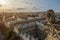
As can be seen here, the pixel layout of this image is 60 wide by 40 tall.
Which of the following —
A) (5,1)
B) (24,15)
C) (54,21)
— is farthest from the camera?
(24,15)

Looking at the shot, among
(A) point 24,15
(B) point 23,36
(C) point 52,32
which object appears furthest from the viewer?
(A) point 24,15

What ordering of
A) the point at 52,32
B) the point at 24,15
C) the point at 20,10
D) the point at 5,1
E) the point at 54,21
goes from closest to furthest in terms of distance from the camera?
the point at 52,32 < the point at 54,21 < the point at 5,1 < the point at 20,10 < the point at 24,15

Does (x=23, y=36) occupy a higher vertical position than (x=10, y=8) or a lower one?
lower

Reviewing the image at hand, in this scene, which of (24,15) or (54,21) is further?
(24,15)

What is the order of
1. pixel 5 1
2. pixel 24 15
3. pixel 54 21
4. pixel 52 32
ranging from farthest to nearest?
pixel 24 15, pixel 5 1, pixel 54 21, pixel 52 32

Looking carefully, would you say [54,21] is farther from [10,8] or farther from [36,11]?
[10,8]

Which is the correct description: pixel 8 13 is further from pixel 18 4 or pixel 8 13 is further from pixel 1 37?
pixel 1 37

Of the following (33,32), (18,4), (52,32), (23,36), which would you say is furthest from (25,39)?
(18,4)

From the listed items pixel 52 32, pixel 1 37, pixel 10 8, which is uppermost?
pixel 10 8

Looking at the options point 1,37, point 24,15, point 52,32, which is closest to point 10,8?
point 24,15
